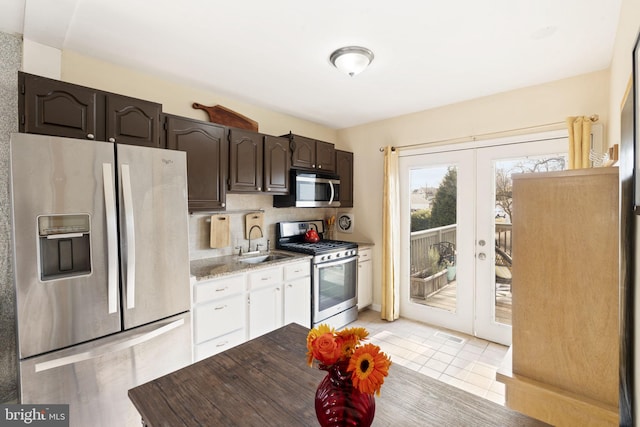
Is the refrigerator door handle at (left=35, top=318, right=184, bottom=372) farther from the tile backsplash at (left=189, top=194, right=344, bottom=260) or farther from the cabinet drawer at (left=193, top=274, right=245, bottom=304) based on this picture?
the tile backsplash at (left=189, top=194, right=344, bottom=260)

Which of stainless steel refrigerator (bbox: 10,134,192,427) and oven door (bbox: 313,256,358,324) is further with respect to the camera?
oven door (bbox: 313,256,358,324)

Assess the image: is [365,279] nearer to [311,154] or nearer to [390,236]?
[390,236]

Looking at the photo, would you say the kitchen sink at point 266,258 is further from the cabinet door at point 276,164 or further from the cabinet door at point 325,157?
the cabinet door at point 325,157

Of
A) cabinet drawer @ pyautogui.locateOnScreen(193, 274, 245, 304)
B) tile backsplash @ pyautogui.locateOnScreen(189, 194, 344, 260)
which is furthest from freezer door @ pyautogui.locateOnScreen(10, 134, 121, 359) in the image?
tile backsplash @ pyautogui.locateOnScreen(189, 194, 344, 260)

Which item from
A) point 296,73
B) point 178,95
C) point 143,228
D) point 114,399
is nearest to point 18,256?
point 143,228

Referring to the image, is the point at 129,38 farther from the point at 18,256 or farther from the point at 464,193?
the point at 464,193

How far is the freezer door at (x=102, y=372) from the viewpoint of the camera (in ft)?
5.04

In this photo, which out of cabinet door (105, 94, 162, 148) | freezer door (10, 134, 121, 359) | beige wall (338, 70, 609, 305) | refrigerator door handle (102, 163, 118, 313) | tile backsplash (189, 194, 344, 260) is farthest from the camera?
tile backsplash (189, 194, 344, 260)

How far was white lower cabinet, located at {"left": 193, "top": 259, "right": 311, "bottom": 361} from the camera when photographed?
235 centimetres

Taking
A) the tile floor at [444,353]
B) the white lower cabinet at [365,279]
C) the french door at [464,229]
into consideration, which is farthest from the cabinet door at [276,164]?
the tile floor at [444,353]

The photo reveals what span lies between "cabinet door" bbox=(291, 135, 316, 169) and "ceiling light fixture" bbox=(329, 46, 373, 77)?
124 cm

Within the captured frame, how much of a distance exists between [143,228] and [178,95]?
1508 millimetres

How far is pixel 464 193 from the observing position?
328 cm

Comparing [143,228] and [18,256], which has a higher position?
[143,228]
